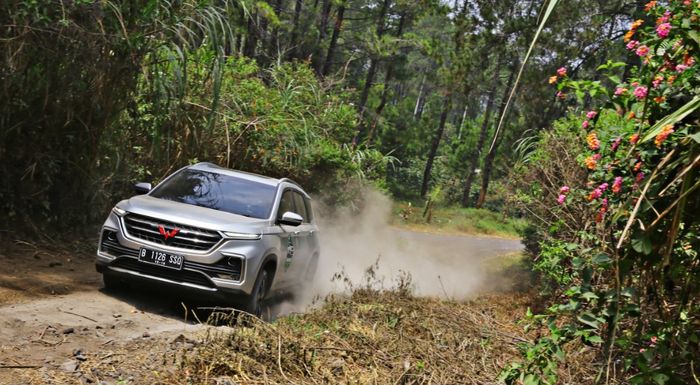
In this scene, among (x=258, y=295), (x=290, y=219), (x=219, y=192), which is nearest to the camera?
(x=258, y=295)

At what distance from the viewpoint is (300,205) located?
10.0m

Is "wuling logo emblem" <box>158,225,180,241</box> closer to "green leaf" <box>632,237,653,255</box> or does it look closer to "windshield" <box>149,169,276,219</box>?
"windshield" <box>149,169,276,219</box>

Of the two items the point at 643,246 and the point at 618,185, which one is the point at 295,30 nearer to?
Result: the point at 618,185

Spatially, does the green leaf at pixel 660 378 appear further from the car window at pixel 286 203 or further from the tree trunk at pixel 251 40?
the tree trunk at pixel 251 40

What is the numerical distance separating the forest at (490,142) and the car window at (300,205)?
185cm

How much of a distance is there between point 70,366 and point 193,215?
113 inches

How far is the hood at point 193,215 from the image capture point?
7.54 m

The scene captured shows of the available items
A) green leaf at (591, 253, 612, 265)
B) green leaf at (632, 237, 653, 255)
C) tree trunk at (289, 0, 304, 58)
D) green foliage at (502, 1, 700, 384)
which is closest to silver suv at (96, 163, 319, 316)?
green foliage at (502, 1, 700, 384)

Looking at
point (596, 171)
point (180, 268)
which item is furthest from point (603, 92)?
point (180, 268)

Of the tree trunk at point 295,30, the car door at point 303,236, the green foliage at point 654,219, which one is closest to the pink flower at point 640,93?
the green foliage at point 654,219

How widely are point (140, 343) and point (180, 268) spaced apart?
1.60m

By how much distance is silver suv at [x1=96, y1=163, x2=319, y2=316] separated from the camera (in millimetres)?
7414

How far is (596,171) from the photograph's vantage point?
4.05 m

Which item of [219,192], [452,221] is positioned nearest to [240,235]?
[219,192]
